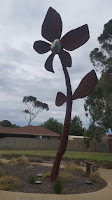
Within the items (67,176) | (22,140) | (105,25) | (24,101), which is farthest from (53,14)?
(24,101)

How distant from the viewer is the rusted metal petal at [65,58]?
8352 mm

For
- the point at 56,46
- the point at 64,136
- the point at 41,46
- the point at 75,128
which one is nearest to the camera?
the point at 64,136

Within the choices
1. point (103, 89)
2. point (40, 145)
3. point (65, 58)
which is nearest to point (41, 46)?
point (65, 58)

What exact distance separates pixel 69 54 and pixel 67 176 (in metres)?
4.52

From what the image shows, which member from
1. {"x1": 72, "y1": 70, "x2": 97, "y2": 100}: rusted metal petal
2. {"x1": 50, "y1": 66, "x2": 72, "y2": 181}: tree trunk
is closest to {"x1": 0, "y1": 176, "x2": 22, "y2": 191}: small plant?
{"x1": 50, "y1": 66, "x2": 72, "y2": 181}: tree trunk

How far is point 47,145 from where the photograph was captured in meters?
28.2

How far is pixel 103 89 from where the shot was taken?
69.5 ft

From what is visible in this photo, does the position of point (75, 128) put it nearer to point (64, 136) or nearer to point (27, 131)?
point (27, 131)

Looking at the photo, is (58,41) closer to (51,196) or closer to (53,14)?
(53,14)

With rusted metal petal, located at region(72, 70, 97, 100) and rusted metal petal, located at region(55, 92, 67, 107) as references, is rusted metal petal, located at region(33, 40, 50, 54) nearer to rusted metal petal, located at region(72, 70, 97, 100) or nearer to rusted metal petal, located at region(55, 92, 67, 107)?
rusted metal petal, located at region(55, 92, 67, 107)

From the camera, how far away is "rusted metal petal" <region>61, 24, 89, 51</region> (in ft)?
26.2

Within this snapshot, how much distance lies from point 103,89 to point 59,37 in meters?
13.6

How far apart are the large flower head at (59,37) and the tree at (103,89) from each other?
11770mm

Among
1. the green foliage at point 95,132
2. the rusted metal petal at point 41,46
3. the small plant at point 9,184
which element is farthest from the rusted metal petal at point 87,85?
the green foliage at point 95,132
